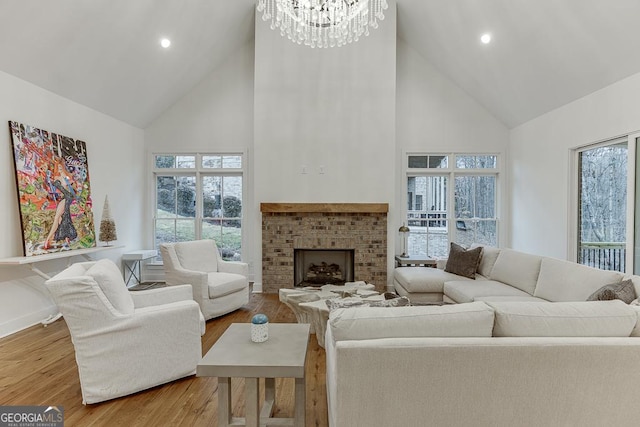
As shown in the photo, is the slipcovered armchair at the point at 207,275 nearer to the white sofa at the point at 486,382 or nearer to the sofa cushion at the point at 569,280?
the white sofa at the point at 486,382

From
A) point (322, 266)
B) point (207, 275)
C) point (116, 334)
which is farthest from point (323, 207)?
point (116, 334)

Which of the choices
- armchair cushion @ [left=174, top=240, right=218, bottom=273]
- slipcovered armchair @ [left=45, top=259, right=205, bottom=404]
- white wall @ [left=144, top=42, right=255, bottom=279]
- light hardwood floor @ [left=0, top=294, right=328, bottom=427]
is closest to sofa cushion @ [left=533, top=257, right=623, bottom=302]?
light hardwood floor @ [left=0, top=294, right=328, bottom=427]

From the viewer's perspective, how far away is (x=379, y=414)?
5.56 feet

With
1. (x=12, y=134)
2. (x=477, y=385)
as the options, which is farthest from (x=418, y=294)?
(x=12, y=134)

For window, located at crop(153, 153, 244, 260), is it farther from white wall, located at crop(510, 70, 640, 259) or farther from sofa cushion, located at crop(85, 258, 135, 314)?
white wall, located at crop(510, 70, 640, 259)

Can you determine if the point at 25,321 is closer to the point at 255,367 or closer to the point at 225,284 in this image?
the point at 225,284

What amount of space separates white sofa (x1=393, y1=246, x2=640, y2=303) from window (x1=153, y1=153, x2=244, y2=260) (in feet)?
9.88

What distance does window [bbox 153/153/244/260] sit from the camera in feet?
21.4

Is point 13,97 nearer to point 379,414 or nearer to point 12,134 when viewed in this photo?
point 12,134

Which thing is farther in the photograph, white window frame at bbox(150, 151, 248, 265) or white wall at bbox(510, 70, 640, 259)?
white window frame at bbox(150, 151, 248, 265)

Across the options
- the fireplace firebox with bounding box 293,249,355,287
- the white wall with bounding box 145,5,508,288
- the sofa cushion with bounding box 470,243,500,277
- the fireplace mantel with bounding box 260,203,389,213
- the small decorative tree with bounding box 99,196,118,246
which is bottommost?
the fireplace firebox with bounding box 293,249,355,287

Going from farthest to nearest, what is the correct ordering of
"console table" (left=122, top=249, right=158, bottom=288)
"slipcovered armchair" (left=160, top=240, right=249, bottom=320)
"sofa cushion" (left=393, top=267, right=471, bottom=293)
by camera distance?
"console table" (left=122, top=249, right=158, bottom=288)
"sofa cushion" (left=393, top=267, right=471, bottom=293)
"slipcovered armchair" (left=160, top=240, right=249, bottom=320)

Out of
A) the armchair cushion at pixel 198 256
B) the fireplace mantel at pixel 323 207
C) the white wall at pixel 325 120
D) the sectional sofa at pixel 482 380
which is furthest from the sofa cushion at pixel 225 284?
the sectional sofa at pixel 482 380

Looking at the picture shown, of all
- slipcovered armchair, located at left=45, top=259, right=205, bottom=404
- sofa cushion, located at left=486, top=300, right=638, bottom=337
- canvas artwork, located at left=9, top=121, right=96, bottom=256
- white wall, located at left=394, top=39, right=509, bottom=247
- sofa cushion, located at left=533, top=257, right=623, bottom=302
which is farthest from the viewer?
white wall, located at left=394, top=39, right=509, bottom=247
